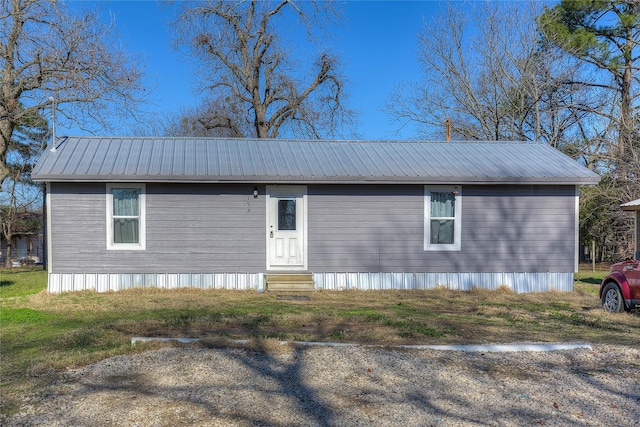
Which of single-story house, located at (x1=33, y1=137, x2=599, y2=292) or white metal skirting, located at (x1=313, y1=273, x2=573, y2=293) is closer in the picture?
single-story house, located at (x1=33, y1=137, x2=599, y2=292)

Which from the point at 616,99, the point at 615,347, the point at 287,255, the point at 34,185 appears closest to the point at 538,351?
the point at 615,347

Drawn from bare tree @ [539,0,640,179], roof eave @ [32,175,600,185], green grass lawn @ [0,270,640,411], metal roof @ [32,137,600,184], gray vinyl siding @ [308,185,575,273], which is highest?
bare tree @ [539,0,640,179]

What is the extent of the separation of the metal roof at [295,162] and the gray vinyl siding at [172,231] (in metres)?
0.49

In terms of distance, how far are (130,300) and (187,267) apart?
173 centimetres

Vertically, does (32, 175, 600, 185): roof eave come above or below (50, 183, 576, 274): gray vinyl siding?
above

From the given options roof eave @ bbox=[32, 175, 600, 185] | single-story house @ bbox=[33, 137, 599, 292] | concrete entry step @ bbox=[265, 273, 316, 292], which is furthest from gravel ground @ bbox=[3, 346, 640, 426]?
single-story house @ bbox=[33, 137, 599, 292]

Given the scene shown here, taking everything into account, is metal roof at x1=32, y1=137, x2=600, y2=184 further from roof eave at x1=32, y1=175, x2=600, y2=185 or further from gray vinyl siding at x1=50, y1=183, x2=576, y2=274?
gray vinyl siding at x1=50, y1=183, x2=576, y2=274

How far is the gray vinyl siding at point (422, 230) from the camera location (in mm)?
11977

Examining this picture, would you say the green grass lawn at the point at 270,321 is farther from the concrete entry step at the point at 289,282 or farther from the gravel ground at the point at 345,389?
the gravel ground at the point at 345,389

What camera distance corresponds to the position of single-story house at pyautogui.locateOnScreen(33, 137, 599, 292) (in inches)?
446

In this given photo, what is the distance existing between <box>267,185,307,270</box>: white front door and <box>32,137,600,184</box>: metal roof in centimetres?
58

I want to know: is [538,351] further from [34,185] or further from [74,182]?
[34,185]

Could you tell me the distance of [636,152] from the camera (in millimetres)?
20094

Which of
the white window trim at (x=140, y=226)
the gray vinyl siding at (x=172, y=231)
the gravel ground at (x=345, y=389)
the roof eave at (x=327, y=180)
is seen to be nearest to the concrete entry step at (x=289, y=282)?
the gray vinyl siding at (x=172, y=231)
